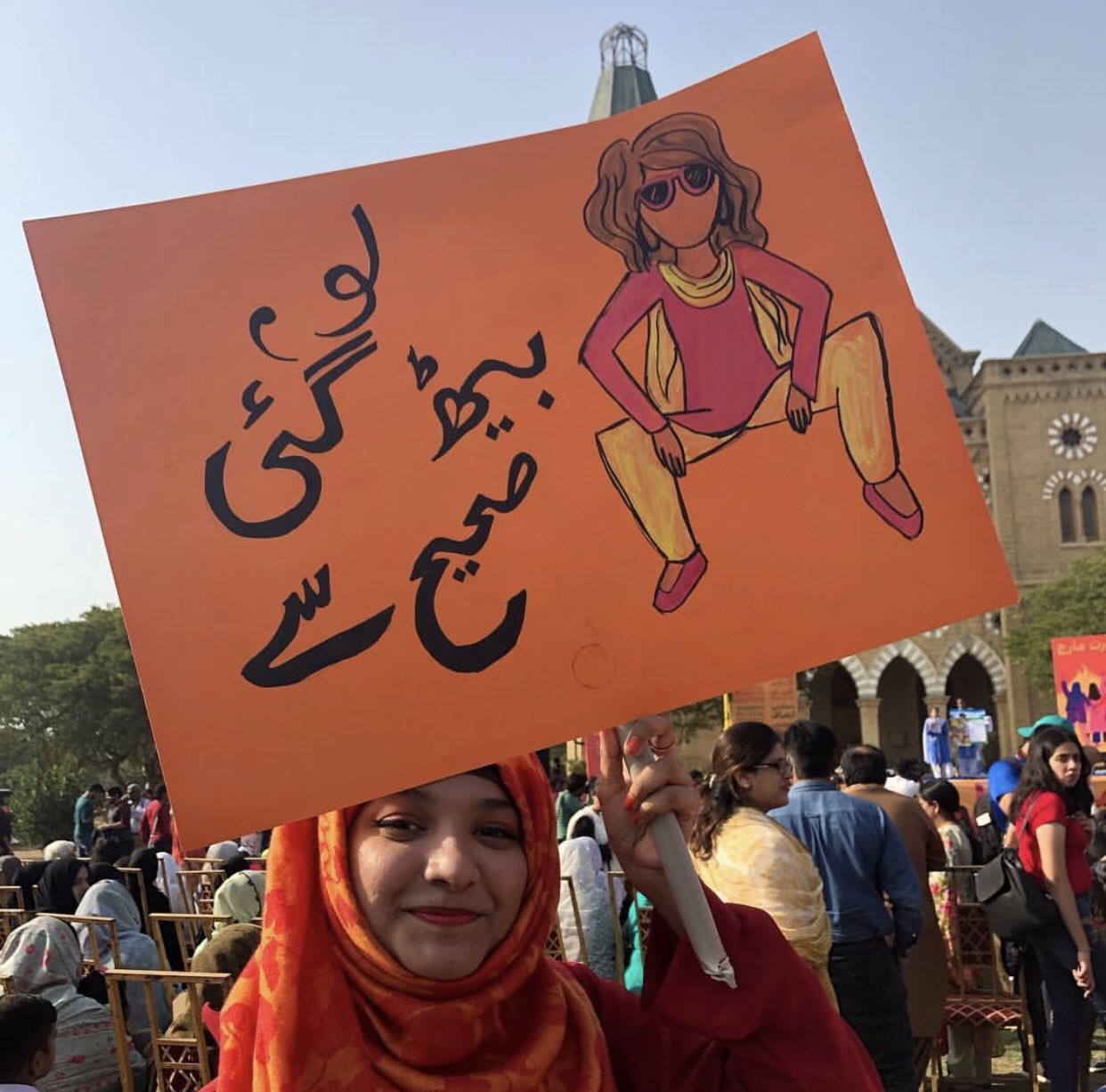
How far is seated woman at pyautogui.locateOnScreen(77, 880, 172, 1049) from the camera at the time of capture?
4848mm

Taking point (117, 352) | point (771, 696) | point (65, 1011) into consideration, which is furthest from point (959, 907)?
point (771, 696)

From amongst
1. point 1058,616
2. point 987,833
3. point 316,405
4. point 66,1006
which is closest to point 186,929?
point 66,1006

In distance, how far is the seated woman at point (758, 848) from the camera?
2.79 m

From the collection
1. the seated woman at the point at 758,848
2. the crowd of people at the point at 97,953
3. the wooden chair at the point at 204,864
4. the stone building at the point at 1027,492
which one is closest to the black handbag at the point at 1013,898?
the seated woman at the point at 758,848

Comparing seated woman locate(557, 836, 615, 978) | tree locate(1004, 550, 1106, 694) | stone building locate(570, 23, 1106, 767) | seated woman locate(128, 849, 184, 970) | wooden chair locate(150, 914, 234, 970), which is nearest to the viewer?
wooden chair locate(150, 914, 234, 970)

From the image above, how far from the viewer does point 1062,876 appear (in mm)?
4051

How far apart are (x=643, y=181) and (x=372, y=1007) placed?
108 centimetres

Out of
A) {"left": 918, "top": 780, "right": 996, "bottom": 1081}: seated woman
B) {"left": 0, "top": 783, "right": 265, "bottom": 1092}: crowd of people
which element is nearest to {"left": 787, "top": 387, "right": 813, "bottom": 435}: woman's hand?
{"left": 0, "top": 783, "right": 265, "bottom": 1092}: crowd of people

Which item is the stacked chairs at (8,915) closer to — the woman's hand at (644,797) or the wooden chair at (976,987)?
the wooden chair at (976,987)

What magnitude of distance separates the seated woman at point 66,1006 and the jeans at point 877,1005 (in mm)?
2633

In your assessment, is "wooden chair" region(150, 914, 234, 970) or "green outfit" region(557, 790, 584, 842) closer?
"wooden chair" region(150, 914, 234, 970)

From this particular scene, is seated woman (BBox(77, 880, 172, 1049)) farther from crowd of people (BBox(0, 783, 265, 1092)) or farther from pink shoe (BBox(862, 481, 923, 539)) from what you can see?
pink shoe (BBox(862, 481, 923, 539))

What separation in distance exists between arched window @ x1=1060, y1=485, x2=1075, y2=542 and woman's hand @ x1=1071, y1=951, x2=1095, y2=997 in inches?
1278

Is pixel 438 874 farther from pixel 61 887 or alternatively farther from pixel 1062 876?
pixel 61 887
